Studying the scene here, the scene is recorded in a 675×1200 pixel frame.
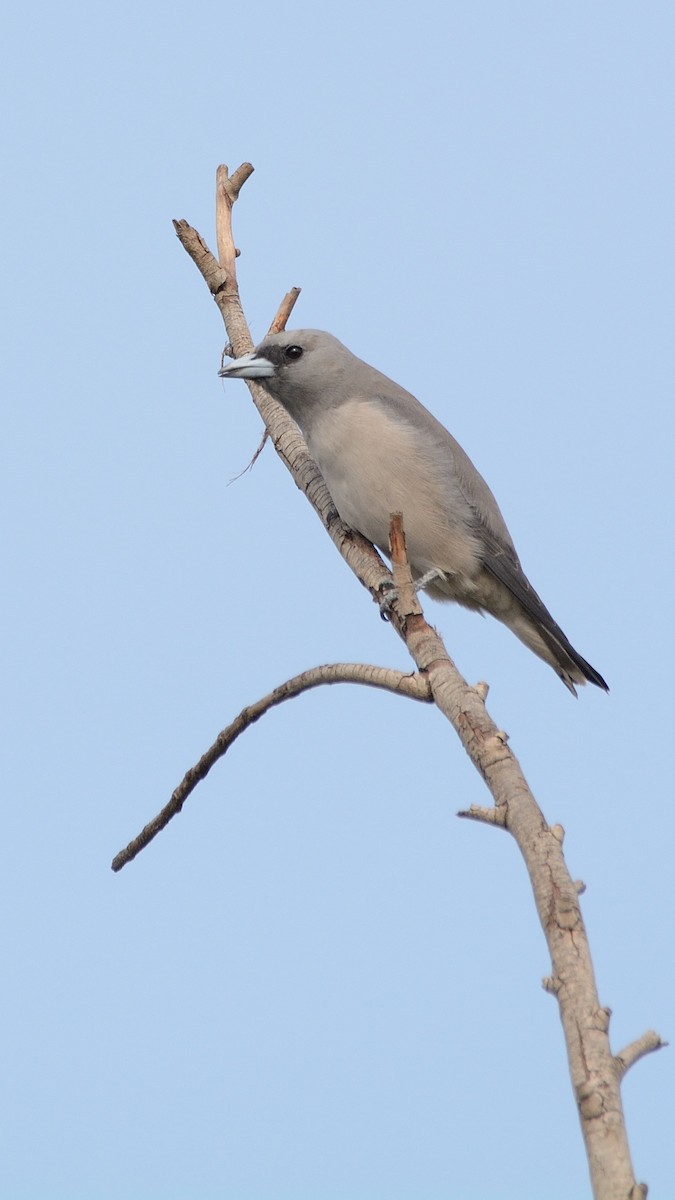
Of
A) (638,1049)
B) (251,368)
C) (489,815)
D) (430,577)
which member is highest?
(251,368)

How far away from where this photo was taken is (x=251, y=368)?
5.84m

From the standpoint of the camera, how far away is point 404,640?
175 inches

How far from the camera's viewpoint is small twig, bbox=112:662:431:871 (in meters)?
4.02

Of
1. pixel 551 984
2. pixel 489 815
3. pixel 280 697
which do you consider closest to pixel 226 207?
pixel 280 697

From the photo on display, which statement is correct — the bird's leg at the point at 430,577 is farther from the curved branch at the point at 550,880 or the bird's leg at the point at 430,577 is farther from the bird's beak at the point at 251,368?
the bird's beak at the point at 251,368

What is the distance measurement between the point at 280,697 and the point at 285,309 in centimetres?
272

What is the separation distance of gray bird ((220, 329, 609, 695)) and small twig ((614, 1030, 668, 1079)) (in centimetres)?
302

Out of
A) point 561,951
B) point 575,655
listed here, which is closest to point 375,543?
point 575,655

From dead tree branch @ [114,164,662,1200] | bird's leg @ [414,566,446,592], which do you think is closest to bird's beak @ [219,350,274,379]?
dead tree branch @ [114,164,662,1200]

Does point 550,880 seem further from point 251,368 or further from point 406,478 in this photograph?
Answer: point 251,368

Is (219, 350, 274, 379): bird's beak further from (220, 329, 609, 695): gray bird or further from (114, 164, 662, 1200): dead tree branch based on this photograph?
(114, 164, 662, 1200): dead tree branch

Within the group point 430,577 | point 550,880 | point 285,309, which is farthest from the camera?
point 285,309

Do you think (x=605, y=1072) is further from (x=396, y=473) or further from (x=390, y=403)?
(x=390, y=403)

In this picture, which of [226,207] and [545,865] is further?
[226,207]
